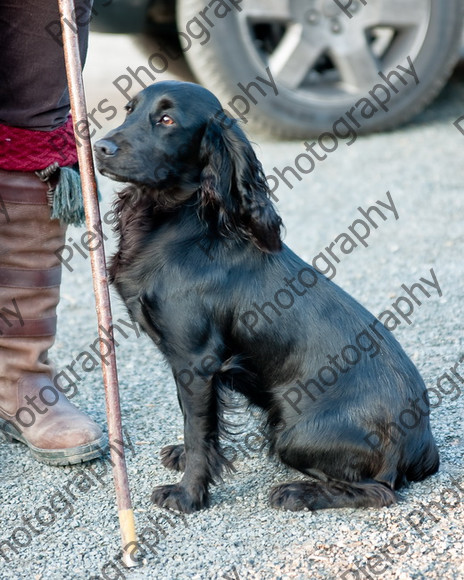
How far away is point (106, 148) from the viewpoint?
2.48 metres

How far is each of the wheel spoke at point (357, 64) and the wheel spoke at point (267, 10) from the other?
439 millimetres

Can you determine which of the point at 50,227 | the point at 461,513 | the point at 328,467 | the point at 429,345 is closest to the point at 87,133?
the point at 50,227

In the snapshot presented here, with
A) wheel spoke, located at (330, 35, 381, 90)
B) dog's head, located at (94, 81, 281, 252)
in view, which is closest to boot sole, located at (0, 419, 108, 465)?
dog's head, located at (94, 81, 281, 252)

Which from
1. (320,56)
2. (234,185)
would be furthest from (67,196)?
(320,56)

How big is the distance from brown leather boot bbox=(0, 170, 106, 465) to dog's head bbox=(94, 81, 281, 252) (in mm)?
564

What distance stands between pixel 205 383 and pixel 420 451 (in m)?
0.70

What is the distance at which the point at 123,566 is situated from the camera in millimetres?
2416

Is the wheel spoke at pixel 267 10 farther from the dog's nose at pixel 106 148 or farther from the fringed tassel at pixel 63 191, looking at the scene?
the dog's nose at pixel 106 148

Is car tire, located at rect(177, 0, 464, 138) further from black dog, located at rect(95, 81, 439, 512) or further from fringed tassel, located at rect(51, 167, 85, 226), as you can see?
black dog, located at rect(95, 81, 439, 512)

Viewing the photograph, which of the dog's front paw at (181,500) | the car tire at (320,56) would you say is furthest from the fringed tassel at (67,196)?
the car tire at (320,56)

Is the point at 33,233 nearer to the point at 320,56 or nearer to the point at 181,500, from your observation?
the point at 181,500

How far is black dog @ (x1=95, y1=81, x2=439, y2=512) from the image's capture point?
103 inches

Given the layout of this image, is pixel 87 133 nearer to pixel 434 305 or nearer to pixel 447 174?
pixel 434 305

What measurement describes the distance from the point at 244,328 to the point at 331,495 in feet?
1.89
